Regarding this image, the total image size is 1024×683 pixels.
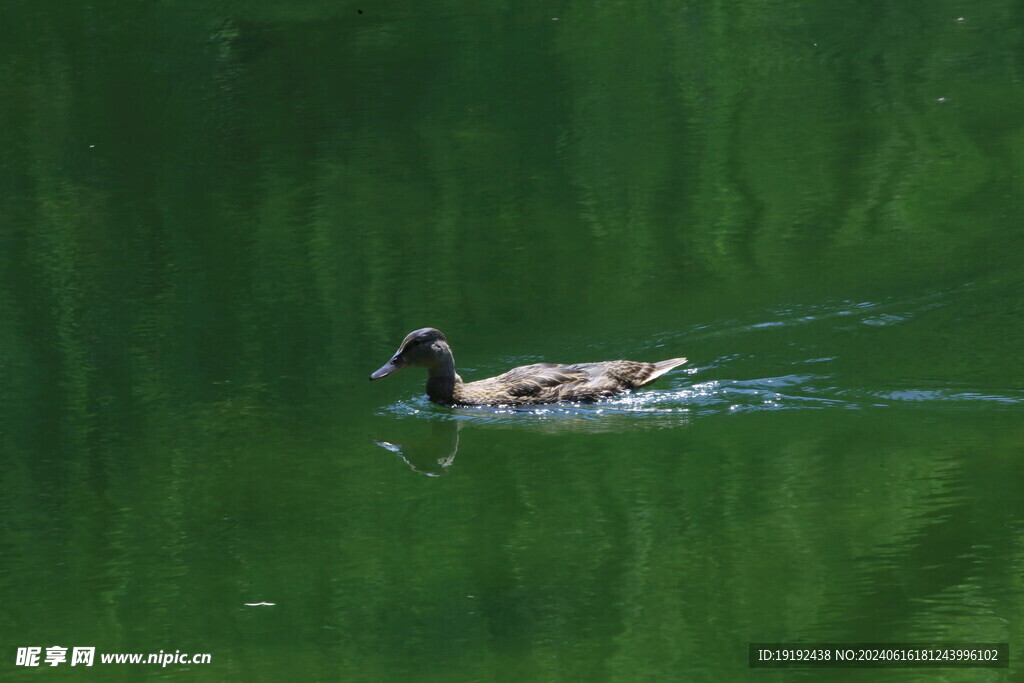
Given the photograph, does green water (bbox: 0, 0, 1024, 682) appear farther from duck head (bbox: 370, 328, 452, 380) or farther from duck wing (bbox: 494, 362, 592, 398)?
duck head (bbox: 370, 328, 452, 380)

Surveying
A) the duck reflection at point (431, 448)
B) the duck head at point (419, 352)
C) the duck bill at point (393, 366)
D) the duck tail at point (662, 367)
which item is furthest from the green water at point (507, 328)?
the duck head at point (419, 352)

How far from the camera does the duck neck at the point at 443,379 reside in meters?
11.3

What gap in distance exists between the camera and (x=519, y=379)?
443 inches

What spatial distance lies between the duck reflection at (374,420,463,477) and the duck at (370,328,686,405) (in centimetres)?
40

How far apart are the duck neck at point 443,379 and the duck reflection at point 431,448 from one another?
390 mm

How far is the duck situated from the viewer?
11.2 m

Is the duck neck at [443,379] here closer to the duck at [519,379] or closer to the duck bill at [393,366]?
the duck at [519,379]

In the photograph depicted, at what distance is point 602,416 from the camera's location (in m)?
10.9

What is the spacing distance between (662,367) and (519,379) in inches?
42.5

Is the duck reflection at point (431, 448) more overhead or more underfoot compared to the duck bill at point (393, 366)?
more underfoot
